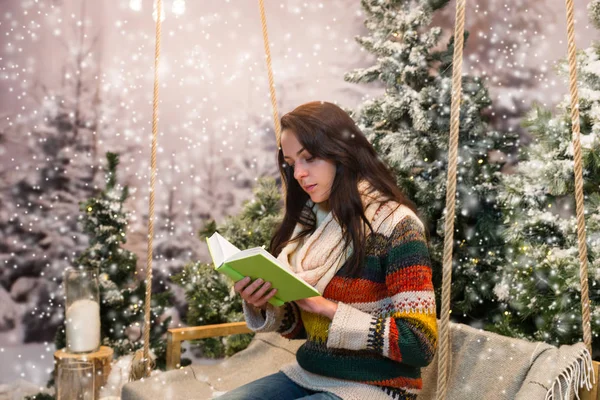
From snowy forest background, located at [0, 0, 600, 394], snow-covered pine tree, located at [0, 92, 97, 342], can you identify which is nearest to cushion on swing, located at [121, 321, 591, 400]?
snowy forest background, located at [0, 0, 600, 394]

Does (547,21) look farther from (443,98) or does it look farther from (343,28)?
(343,28)


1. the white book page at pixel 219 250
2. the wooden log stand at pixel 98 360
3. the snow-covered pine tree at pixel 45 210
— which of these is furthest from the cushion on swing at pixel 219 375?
the snow-covered pine tree at pixel 45 210

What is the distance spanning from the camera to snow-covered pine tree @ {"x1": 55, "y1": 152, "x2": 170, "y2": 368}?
2.79m

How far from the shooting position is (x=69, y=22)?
313 centimetres

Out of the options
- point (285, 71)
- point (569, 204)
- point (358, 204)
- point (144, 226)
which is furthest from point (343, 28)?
point (358, 204)

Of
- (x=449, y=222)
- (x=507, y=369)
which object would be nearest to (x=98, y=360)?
(x=507, y=369)

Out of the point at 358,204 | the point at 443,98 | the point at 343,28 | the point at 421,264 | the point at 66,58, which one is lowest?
the point at 421,264

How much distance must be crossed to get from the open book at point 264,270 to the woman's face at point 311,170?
295 mm

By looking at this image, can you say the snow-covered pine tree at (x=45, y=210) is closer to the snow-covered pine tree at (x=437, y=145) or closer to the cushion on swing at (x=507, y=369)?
the snow-covered pine tree at (x=437, y=145)

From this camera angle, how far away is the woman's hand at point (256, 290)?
1.51 meters

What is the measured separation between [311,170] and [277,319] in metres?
0.43

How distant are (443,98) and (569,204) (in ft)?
1.97

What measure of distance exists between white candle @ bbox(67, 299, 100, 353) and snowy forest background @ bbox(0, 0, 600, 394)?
655 mm

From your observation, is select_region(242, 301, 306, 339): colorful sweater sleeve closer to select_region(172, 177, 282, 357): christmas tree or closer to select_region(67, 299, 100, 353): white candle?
select_region(172, 177, 282, 357): christmas tree
